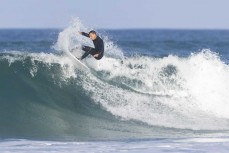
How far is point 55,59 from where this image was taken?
1628 cm

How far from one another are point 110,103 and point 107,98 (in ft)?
0.88

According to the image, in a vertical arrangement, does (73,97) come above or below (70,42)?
below

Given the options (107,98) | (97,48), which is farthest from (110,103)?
(97,48)

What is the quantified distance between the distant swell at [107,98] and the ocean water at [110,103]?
2 centimetres

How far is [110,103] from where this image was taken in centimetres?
1522

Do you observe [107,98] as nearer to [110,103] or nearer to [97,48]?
[110,103]

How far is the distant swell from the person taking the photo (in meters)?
13.5

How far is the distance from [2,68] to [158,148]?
617 centimetres

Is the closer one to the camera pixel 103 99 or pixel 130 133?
pixel 130 133

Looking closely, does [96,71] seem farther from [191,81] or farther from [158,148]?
[158,148]

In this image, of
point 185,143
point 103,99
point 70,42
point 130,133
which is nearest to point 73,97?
point 103,99

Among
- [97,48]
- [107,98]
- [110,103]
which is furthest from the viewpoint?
[107,98]

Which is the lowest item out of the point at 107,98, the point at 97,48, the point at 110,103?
the point at 110,103

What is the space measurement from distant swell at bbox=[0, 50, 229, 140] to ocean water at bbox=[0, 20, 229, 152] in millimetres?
21
